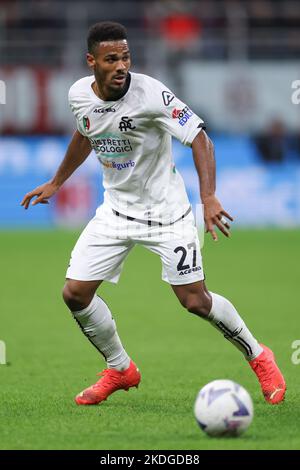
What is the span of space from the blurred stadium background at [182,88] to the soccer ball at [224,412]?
14741 mm

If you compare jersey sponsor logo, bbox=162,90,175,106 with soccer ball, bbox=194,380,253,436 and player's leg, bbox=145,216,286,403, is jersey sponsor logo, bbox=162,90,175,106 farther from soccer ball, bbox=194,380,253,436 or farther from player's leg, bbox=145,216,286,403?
soccer ball, bbox=194,380,253,436

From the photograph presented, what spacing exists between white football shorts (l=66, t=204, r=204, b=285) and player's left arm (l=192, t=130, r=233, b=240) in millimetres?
476

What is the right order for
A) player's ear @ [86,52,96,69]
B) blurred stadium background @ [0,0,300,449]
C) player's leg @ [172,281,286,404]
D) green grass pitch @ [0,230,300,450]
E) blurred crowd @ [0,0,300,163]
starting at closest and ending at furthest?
1. green grass pitch @ [0,230,300,450]
2. player's ear @ [86,52,96,69]
3. player's leg @ [172,281,286,404]
4. blurred stadium background @ [0,0,300,449]
5. blurred crowd @ [0,0,300,163]

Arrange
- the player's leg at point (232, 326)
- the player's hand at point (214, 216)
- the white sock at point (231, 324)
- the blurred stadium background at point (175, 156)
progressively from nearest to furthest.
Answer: the player's hand at point (214, 216) → the player's leg at point (232, 326) → the white sock at point (231, 324) → the blurred stadium background at point (175, 156)

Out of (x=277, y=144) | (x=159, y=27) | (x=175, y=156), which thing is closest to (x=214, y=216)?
(x=175, y=156)

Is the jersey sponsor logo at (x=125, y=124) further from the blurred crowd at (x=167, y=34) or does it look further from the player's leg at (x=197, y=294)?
the blurred crowd at (x=167, y=34)

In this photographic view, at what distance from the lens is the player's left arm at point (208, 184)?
19.3 feet

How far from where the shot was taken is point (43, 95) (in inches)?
861

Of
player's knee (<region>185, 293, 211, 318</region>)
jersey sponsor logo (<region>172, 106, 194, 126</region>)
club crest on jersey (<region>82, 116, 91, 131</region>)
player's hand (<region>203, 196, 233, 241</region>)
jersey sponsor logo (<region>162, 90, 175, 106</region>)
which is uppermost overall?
jersey sponsor logo (<region>162, 90, 175, 106</region>)

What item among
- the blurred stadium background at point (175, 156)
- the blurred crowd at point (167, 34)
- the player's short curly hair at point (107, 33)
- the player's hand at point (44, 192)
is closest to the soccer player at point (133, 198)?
the player's short curly hair at point (107, 33)

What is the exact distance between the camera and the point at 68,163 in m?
6.92

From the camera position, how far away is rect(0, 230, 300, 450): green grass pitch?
5512mm

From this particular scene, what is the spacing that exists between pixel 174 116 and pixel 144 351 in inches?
135

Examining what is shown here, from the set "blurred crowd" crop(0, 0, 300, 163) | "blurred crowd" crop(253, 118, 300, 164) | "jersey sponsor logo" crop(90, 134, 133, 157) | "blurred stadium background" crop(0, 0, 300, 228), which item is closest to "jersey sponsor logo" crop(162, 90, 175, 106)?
"jersey sponsor logo" crop(90, 134, 133, 157)
